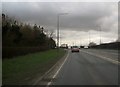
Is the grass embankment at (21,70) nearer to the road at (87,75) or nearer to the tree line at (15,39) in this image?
the road at (87,75)

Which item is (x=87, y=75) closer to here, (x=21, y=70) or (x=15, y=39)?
(x=21, y=70)

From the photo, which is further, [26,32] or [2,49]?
[26,32]

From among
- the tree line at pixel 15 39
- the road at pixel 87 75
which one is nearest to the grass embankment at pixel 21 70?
the road at pixel 87 75

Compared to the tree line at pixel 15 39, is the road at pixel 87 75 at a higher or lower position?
lower

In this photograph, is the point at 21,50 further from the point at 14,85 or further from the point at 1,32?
the point at 14,85

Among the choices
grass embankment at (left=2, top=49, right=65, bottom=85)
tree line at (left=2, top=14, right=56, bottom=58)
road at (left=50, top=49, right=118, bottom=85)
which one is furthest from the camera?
tree line at (left=2, top=14, right=56, bottom=58)

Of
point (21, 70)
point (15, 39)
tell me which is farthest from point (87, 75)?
point (15, 39)

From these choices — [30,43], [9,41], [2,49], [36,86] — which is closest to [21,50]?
[9,41]

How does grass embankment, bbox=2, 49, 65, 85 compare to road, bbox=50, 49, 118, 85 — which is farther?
grass embankment, bbox=2, 49, 65, 85

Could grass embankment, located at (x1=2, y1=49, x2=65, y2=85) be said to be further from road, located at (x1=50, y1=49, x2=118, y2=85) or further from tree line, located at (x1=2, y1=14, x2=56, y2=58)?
tree line, located at (x1=2, y1=14, x2=56, y2=58)

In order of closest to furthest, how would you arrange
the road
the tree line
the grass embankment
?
the road, the grass embankment, the tree line

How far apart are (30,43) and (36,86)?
232 ft

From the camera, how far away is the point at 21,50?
5316 centimetres

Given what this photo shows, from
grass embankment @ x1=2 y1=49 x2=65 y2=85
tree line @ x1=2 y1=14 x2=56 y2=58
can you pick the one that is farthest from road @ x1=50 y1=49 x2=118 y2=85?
tree line @ x1=2 y1=14 x2=56 y2=58
